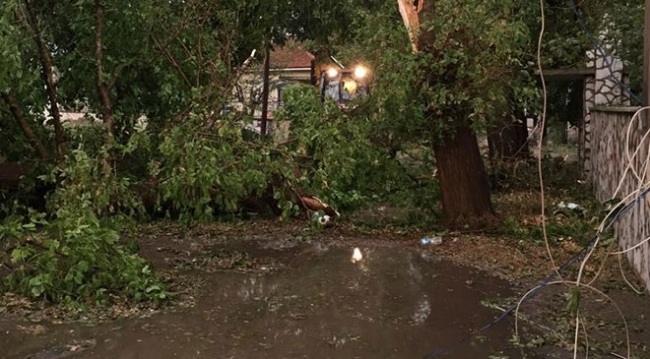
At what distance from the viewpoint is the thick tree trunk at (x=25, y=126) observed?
23.6 feet

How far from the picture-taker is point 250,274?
20.3 ft

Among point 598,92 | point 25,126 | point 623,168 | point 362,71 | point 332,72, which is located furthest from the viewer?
point 332,72

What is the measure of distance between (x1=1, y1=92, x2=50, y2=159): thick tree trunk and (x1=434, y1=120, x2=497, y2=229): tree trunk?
4.65 metres

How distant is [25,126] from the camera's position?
7.69m

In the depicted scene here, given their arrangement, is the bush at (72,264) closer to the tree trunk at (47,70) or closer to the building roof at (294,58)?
the tree trunk at (47,70)

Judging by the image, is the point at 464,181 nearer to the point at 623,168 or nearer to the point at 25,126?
the point at 623,168

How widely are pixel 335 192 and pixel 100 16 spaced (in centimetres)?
378

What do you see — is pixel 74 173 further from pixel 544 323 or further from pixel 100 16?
pixel 544 323

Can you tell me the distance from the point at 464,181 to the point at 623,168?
1.76m

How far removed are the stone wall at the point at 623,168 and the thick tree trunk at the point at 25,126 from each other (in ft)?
19.7

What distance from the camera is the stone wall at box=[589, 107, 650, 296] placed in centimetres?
548

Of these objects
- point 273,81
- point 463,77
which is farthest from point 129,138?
point 273,81

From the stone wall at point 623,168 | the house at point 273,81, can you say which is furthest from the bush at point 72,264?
the stone wall at point 623,168

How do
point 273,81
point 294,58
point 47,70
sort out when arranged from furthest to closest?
point 294,58 → point 273,81 → point 47,70
